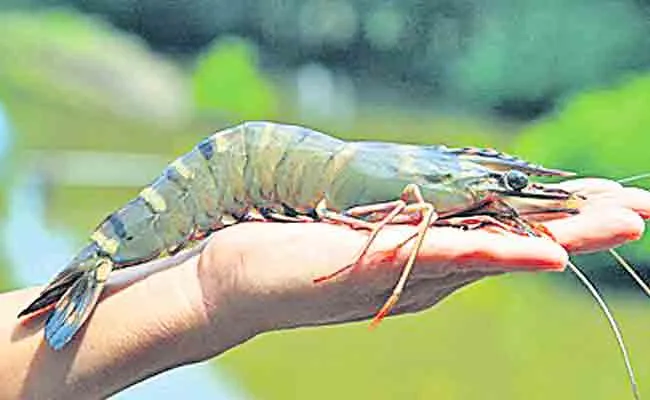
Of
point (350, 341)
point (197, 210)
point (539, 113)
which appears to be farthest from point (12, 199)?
point (197, 210)

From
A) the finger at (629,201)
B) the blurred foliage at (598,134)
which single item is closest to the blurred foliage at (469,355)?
the blurred foliage at (598,134)

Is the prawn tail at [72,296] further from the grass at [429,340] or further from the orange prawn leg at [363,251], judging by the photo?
the grass at [429,340]

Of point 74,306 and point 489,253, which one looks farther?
point 74,306

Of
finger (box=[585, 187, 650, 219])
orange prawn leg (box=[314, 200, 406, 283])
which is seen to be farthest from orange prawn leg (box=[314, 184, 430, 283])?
finger (box=[585, 187, 650, 219])

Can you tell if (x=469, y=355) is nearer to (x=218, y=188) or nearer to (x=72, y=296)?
(x=218, y=188)

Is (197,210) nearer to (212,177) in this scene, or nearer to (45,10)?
(212,177)

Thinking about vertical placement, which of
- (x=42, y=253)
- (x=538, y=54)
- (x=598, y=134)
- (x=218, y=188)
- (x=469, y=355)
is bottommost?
(x=469, y=355)

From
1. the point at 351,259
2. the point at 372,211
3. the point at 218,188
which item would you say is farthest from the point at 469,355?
the point at 351,259

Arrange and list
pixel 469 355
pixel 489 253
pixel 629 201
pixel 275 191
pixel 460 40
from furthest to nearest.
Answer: pixel 469 355 < pixel 460 40 < pixel 275 191 < pixel 629 201 < pixel 489 253
